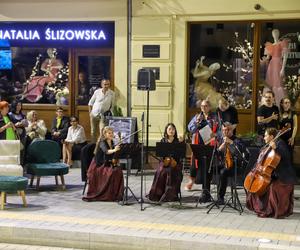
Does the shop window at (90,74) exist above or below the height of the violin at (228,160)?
above

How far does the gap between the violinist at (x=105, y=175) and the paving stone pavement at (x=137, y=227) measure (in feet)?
0.75

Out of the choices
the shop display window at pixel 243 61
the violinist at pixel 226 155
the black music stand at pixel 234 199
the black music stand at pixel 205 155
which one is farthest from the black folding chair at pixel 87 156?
the shop display window at pixel 243 61

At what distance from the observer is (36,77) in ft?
54.2

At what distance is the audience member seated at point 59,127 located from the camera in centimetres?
1541

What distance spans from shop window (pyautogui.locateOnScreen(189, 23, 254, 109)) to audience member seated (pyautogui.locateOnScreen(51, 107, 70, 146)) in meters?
3.09

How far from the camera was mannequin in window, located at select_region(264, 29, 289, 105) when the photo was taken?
1470 centimetres

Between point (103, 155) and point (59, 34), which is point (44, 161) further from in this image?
point (59, 34)

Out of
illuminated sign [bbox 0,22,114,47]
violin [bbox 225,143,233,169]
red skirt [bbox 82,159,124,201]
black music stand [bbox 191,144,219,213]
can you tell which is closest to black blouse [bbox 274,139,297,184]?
violin [bbox 225,143,233,169]

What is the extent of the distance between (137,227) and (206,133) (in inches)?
130

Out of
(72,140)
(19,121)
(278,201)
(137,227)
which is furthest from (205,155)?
(72,140)

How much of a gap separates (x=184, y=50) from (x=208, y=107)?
344 centimetres

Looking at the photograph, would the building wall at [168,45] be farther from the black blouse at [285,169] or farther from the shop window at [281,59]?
the black blouse at [285,169]

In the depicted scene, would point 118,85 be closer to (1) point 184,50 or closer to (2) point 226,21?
(1) point 184,50

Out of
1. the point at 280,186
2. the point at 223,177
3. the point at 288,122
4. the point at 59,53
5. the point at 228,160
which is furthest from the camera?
the point at 59,53
